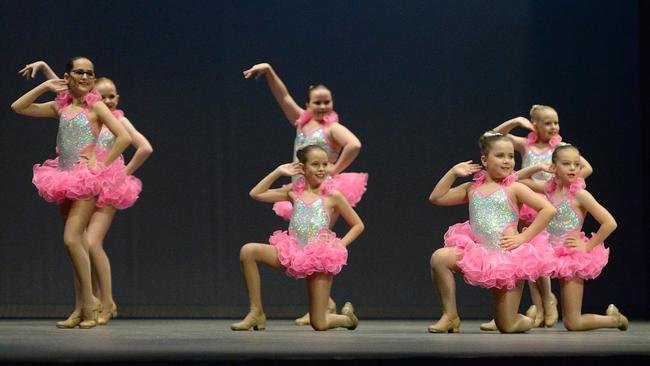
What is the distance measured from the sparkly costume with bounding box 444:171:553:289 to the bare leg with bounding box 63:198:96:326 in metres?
1.71

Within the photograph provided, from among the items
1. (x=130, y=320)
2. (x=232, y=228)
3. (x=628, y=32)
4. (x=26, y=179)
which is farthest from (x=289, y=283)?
(x=628, y=32)

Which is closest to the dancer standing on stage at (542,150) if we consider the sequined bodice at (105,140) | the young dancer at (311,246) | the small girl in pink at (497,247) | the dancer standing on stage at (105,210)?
the small girl in pink at (497,247)

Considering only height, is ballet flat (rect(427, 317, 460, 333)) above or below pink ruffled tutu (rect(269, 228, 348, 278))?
below

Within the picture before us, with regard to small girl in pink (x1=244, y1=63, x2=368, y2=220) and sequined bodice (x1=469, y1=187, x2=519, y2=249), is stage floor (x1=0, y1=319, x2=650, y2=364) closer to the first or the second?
sequined bodice (x1=469, y1=187, x2=519, y2=249)

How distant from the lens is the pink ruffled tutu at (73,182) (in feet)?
18.8

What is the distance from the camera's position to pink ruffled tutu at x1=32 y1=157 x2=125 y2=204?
18.8 feet

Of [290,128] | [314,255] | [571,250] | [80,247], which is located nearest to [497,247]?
[571,250]

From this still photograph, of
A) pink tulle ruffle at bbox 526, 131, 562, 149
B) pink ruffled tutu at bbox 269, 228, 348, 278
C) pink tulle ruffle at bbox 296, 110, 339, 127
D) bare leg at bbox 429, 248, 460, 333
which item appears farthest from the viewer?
pink tulle ruffle at bbox 296, 110, 339, 127

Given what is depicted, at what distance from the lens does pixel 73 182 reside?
5723 mm

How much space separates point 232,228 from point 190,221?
0.90 feet

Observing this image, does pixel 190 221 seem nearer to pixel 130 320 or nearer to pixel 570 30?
pixel 130 320

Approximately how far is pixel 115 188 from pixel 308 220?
1074 mm

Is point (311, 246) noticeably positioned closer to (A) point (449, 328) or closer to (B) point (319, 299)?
(B) point (319, 299)

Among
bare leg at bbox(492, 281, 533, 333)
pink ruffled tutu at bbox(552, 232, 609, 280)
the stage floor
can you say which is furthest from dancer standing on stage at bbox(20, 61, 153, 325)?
pink ruffled tutu at bbox(552, 232, 609, 280)
